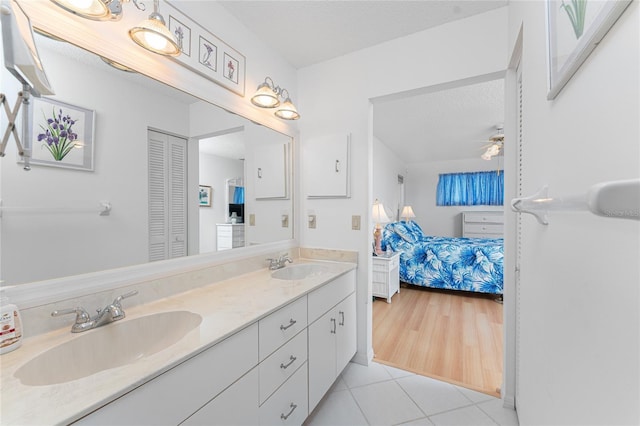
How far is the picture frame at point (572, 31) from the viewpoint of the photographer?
1.18ft

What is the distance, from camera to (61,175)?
99 centimetres

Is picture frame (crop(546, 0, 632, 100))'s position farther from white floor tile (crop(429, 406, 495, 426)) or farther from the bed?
the bed

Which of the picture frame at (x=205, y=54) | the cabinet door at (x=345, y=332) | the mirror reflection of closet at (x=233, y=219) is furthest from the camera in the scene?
the cabinet door at (x=345, y=332)

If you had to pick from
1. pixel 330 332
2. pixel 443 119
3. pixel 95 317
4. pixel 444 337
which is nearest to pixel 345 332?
pixel 330 332

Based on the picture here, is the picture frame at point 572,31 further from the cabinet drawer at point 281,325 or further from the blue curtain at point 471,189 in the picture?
the blue curtain at point 471,189

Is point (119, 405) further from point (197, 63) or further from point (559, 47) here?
point (197, 63)

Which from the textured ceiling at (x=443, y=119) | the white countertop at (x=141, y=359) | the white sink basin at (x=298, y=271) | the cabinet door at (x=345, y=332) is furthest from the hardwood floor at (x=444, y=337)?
the textured ceiling at (x=443, y=119)

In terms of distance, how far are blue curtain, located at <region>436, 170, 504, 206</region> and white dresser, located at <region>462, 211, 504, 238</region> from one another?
0.32 meters

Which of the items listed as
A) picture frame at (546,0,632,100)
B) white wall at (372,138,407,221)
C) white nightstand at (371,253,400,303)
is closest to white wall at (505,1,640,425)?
picture frame at (546,0,632,100)

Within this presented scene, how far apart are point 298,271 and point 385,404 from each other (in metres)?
1.03

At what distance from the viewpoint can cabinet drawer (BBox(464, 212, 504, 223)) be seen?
5.57 meters

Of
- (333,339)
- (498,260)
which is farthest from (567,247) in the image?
(498,260)

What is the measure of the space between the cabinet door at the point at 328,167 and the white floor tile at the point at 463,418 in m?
1.55

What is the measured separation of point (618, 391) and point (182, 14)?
199 centimetres
